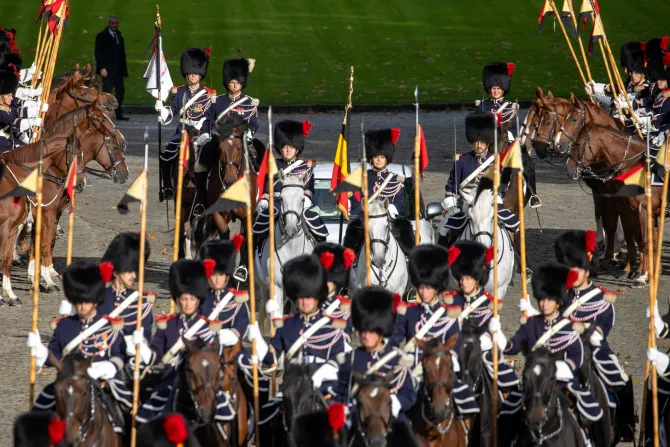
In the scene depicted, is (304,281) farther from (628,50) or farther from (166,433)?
(628,50)

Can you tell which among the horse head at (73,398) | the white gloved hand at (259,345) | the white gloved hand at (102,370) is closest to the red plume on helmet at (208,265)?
the white gloved hand at (259,345)

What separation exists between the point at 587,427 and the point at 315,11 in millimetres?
31101

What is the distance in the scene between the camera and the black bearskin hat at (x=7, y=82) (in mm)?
17234

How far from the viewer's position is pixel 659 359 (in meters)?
9.41

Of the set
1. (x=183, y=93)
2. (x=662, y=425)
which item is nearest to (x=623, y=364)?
(x=662, y=425)

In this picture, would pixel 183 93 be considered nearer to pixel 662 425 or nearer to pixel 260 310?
pixel 260 310

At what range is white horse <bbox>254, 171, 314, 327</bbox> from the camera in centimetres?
1234

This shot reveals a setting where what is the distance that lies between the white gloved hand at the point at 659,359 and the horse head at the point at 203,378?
312 cm

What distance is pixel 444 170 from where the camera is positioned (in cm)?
2323

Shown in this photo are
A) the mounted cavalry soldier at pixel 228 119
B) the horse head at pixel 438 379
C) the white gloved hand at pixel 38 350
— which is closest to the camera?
the horse head at pixel 438 379

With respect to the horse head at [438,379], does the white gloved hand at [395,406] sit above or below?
below

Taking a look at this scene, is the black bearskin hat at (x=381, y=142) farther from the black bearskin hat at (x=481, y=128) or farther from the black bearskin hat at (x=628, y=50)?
the black bearskin hat at (x=628, y=50)

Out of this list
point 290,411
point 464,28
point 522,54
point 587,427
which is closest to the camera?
point 290,411

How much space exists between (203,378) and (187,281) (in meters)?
1.51
